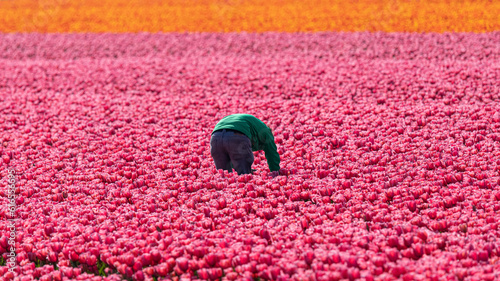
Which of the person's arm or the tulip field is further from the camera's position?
the person's arm

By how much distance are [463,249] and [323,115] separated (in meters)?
5.67

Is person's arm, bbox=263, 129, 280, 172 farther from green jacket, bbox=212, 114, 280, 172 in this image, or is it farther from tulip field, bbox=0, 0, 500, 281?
tulip field, bbox=0, 0, 500, 281

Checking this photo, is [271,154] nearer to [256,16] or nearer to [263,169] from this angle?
[263,169]

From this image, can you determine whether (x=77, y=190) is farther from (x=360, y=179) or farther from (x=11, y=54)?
(x=11, y=54)

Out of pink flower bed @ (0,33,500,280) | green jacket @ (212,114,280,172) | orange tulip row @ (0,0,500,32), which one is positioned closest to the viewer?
pink flower bed @ (0,33,500,280)

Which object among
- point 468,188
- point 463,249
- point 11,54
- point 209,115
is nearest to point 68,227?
point 463,249

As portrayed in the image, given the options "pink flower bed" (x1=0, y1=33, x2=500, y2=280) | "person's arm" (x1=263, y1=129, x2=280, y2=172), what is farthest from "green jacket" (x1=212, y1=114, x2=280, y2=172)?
"pink flower bed" (x1=0, y1=33, x2=500, y2=280)

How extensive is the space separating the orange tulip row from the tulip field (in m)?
6.37

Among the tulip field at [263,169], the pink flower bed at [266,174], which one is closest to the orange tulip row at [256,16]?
the tulip field at [263,169]

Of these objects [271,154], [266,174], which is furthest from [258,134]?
[266,174]

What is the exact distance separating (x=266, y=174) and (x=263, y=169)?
0.45 meters

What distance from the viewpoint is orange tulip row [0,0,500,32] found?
76.9ft

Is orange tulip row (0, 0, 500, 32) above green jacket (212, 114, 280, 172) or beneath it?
above

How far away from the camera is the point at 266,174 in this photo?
7.00 m
